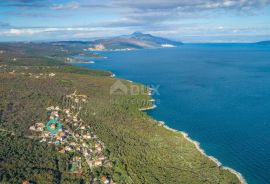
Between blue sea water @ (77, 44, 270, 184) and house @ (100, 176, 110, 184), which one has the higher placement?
blue sea water @ (77, 44, 270, 184)

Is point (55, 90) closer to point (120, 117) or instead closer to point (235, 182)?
point (120, 117)

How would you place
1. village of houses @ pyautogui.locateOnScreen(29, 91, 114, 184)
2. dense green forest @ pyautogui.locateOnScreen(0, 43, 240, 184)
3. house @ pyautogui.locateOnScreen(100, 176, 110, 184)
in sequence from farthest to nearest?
village of houses @ pyautogui.locateOnScreen(29, 91, 114, 184) → dense green forest @ pyautogui.locateOnScreen(0, 43, 240, 184) → house @ pyautogui.locateOnScreen(100, 176, 110, 184)

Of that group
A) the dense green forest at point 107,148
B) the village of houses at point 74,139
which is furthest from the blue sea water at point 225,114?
the village of houses at point 74,139

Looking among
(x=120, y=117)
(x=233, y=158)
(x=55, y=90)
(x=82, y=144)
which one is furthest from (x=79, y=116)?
(x=233, y=158)

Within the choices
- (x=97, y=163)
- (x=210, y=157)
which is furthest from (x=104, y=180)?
(x=210, y=157)

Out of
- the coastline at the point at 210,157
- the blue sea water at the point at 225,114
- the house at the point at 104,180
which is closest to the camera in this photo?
the house at the point at 104,180

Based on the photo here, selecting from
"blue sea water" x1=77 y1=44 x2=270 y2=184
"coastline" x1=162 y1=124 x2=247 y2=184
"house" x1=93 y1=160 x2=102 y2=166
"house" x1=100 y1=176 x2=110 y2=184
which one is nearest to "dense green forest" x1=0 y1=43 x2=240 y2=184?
"house" x1=100 y1=176 x2=110 y2=184

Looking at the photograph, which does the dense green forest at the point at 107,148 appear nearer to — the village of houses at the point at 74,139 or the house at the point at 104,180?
the house at the point at 104,180

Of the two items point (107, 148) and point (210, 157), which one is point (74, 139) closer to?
point (107, 148)

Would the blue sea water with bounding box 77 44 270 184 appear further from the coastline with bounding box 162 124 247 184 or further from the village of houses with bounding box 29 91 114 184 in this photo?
the village of houses with bounding box 29 91 114 184
